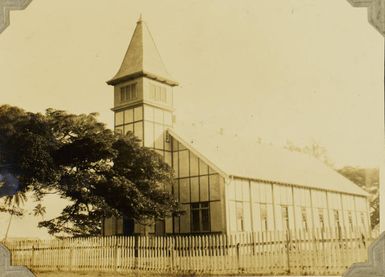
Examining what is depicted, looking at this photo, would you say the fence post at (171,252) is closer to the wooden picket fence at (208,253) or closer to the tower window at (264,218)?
the wooden picket fence at (208,253)

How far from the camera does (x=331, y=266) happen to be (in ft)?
21.5

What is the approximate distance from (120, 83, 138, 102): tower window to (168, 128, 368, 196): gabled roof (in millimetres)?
909

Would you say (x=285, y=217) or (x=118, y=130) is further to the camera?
(x=118, y=130)

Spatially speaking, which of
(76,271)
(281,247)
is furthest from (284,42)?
(76,271)

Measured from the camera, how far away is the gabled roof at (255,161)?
285 inches

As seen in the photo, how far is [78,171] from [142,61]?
2.20m

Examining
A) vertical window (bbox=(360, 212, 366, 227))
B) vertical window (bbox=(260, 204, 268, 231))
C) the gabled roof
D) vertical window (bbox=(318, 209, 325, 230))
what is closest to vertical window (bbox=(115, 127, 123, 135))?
the gabled roof

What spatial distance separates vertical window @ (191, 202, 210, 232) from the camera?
722 centimetres

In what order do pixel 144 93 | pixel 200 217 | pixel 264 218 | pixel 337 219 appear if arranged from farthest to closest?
pixel 144 93, pixel 264 218, pixel 200 217, pixel 337 219

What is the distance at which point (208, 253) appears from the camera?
7.12m

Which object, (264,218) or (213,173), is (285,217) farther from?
(213,173)

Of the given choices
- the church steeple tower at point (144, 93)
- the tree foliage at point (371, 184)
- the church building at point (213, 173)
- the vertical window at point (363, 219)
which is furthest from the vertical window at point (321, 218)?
the church steeple tower at point (144, 93)

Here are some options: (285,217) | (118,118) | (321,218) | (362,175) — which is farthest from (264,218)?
(118,118)

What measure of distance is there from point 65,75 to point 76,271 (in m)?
3.35
